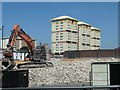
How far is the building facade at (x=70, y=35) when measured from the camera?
40.1m

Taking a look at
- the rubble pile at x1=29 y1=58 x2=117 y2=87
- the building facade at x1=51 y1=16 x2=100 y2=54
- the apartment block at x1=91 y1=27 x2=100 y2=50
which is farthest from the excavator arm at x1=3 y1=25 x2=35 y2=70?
the apartment block at x1=91 y1=27 x2=100 y2=50

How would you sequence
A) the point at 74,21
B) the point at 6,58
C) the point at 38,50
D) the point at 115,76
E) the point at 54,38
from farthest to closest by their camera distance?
the point at 74,21, the point at 54,38, the point at 38,50, the point at 6,58, the point at 115,76

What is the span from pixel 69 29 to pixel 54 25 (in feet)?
8.61

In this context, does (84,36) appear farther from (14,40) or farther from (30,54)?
(14,40)

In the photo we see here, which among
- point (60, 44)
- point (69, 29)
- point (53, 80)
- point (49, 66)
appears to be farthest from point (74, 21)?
point (53, 80)

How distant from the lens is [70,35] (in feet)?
139

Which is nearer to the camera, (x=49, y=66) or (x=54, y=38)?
(x=49, y=66)

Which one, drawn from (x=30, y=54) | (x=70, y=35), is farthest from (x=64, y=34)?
(x=30, y=54)

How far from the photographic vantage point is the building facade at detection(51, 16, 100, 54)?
40078 millimetres

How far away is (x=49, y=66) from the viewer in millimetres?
18141

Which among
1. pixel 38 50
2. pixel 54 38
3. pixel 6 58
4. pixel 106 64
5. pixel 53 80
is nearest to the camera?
pixel 106 64

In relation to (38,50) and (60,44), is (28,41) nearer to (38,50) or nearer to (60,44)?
(38,50)

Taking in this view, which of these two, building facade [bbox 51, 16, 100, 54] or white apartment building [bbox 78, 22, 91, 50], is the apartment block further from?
white apartment building [bbox 78, 22, 91, 50]

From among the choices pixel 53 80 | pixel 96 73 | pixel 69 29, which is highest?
pixel 69 29
